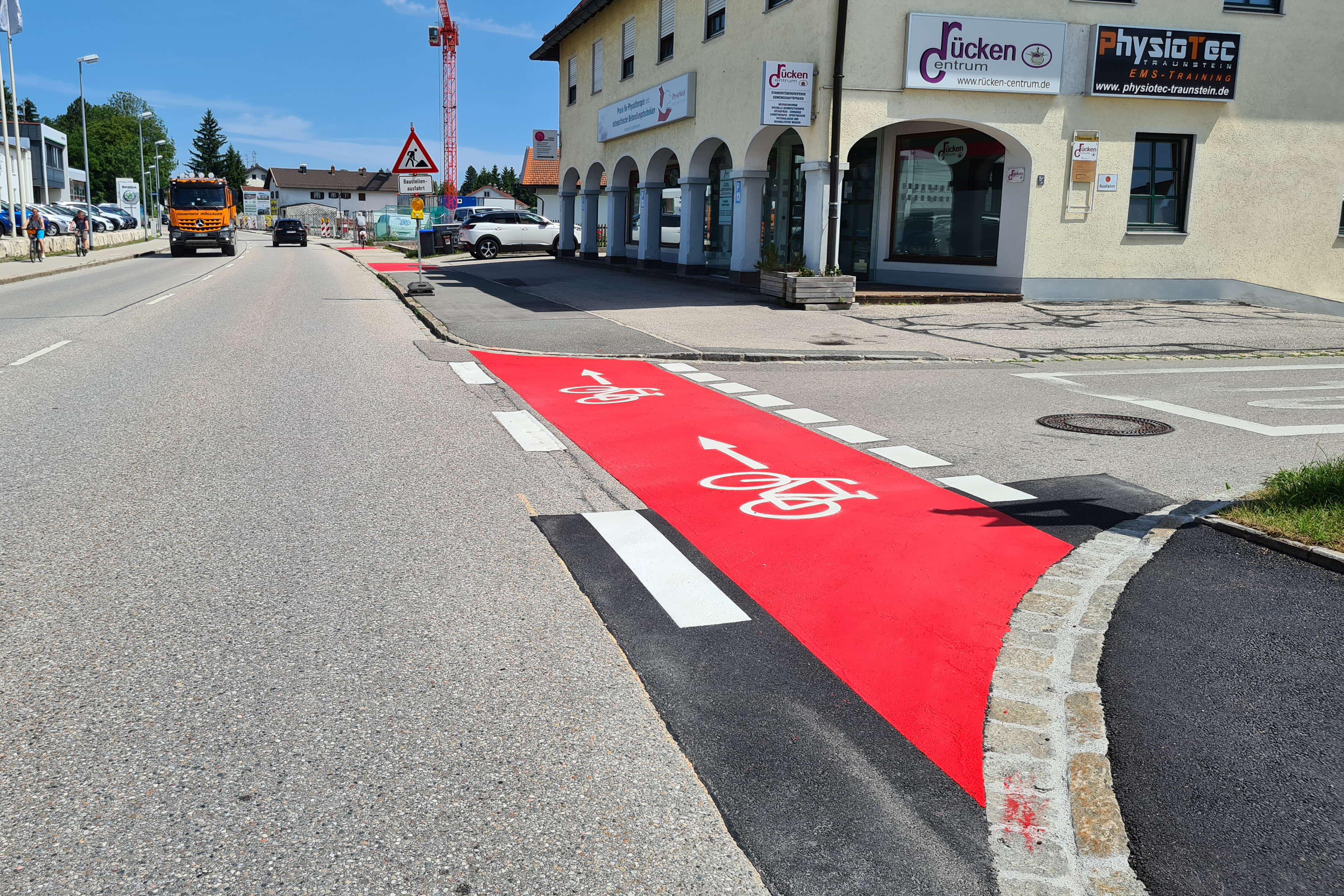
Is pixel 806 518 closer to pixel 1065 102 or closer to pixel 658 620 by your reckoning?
pixel 658 620

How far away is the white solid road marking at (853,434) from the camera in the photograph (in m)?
8.10

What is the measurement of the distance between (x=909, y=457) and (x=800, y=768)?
4.69m

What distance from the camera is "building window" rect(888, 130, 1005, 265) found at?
20844 mm

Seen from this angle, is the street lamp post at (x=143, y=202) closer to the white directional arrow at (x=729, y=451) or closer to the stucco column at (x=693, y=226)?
the stucco column at (x=693, y=226)

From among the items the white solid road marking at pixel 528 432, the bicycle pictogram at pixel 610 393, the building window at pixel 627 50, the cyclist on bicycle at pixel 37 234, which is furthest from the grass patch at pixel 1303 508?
the cyclist on bicycle at pixel 37 234

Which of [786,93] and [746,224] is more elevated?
[786,93]

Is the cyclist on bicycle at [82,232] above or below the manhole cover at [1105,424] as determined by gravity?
above

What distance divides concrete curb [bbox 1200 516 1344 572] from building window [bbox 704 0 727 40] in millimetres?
20309

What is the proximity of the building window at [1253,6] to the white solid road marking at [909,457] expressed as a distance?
16.7 m

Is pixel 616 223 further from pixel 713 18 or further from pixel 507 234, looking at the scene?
pixel 713 18

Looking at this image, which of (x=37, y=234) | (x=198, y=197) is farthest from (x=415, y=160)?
(x=198, y=197)

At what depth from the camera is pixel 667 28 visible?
87.8 feet

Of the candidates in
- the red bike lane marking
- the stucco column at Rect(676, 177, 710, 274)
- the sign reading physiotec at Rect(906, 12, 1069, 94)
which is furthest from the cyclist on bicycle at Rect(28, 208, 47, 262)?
the red bike lane marking

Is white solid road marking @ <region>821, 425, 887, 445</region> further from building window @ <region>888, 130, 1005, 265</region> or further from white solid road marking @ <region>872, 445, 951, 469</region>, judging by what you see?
building window @ <region>888, 130, 1005, 265</region>
